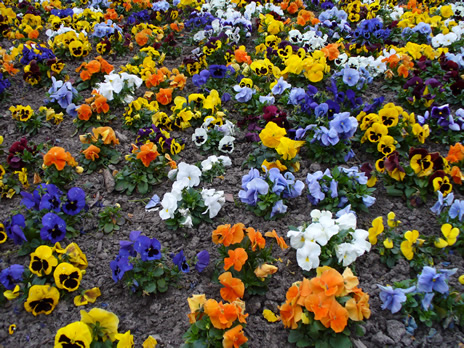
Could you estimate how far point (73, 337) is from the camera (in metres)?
2.37

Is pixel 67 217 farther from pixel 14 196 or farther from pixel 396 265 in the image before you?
pixel 396 265

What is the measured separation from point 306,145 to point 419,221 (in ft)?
4.52

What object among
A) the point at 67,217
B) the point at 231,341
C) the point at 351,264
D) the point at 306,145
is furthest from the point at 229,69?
the point at 231,341

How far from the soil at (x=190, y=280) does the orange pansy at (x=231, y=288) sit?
0.24 metres

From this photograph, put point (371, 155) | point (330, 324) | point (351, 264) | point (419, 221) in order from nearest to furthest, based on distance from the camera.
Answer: point (330, 324) → point (351, 264) → point (419, 221) → point (371, 155)

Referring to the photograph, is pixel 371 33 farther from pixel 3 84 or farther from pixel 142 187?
pixel 3 84

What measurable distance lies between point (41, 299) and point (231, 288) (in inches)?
54.7

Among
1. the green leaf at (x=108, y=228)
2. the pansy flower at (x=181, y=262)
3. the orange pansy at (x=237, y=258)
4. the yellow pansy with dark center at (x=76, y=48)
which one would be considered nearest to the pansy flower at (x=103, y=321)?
the pansy flower at (x=181, y=262)

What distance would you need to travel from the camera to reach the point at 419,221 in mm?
3500

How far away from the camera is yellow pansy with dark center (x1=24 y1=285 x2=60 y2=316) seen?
2.78 meters

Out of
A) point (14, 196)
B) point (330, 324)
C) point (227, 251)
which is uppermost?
point (330, 324)

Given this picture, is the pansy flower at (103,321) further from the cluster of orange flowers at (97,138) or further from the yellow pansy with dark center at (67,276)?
the cluster of orange flowers at (97,138)

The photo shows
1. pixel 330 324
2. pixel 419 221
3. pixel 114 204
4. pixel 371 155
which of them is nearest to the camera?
pixel 330 324

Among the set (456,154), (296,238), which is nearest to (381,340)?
(296,238)
